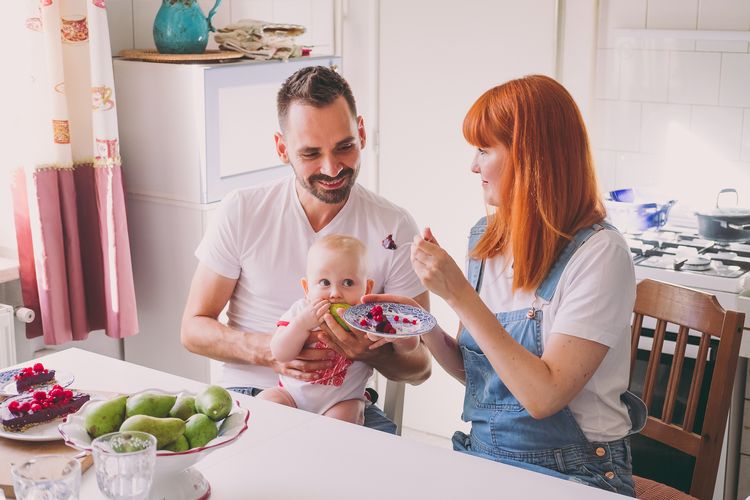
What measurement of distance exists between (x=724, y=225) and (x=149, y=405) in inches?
85.3

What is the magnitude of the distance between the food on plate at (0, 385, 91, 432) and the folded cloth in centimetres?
174

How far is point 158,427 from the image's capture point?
52.7 inches

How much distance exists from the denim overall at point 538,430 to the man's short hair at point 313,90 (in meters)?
0.70

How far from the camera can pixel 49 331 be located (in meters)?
2.84

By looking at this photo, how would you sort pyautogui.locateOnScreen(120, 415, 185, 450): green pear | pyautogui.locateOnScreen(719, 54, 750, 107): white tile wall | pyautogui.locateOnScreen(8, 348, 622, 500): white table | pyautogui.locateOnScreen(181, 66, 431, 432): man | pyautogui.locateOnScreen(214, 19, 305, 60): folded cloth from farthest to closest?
pyautogui.locateOnScreen(214, 19, 305, 60): folded cloth, pyautogui.locateOnScreen(719, 54, 750, 107): white tile wall, pyautogui.locateOnScreen(181, 66, 431, 432): man, pyautogui.locateOnScreen(8, 348, 622, 500): white table, pyautogui.locateOnScreen(120, 415, 185, 450): green pear

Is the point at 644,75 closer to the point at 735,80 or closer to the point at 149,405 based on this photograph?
the point at 735,80

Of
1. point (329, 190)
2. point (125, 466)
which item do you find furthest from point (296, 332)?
point (125, 466)

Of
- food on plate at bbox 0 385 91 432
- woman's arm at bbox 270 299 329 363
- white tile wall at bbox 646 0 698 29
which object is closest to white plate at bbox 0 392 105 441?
food on plate at bbox 0 385 91 432

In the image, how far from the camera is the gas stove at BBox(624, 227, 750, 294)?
2.69 m

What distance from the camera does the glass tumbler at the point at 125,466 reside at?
4.00 feet

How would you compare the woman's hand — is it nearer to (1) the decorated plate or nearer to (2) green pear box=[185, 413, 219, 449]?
(1) the decorated plate

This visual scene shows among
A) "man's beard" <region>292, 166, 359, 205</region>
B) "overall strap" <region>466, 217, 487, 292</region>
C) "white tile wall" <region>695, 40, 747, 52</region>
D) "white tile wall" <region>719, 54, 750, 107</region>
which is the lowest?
"overall strap" <region>466, 217, 487, 292</region>

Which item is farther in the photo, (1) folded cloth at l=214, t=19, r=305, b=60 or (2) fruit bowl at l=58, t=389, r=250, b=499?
(1) folded cloth at l=214, t=19, r=305, b=60

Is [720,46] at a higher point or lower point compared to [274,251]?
higher
